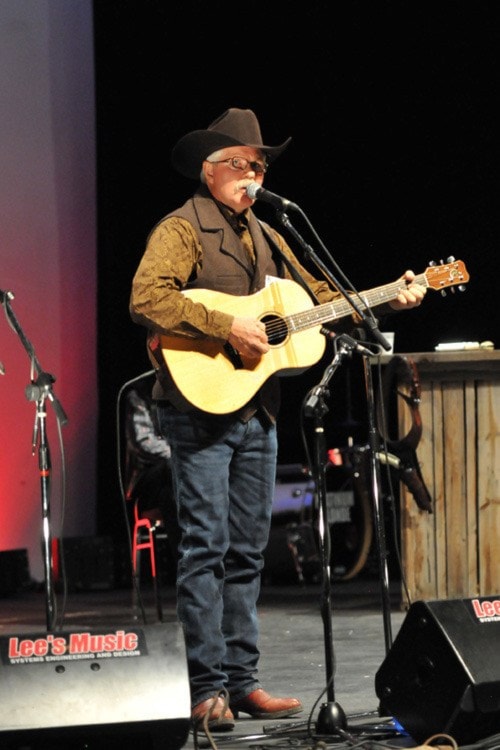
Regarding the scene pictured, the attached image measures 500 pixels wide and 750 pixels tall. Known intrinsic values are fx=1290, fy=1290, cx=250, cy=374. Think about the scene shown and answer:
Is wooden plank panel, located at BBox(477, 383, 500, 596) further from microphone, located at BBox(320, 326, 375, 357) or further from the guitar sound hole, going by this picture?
microphone, located at BBox(320, 326, 375, 357)

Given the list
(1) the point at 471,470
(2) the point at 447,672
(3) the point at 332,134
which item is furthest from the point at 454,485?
(3) the point at 332,134

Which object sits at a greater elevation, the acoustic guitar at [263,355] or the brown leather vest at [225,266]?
the brown leather vest at [225,266]

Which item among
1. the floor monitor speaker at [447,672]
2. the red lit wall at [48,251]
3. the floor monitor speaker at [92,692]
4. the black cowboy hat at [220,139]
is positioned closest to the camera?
the floor monitor speaker at [92,692]

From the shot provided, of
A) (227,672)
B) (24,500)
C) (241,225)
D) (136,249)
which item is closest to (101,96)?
(136,249)

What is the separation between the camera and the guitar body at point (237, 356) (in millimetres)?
4176

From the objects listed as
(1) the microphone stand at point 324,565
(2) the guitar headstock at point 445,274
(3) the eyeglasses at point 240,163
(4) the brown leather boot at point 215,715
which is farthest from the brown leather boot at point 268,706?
(3) the eyeglasses at point 240,163

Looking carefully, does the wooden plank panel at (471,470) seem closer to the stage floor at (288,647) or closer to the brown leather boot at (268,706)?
the stage floor at (288,647)

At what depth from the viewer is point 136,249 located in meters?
10.4

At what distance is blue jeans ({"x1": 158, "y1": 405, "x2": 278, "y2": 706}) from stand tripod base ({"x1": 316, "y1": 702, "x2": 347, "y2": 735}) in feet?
1.42

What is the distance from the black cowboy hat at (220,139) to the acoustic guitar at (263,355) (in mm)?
496

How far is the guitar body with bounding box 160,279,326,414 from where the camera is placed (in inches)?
164

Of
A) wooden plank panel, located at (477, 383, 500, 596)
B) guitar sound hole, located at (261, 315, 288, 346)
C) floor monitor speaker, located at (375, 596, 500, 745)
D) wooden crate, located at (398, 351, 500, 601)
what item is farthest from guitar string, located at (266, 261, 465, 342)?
wooden plank panel, located at (477, 383, 500, 596)

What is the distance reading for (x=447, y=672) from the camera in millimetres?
3520

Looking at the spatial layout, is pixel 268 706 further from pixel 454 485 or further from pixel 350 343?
pixel 454 485
